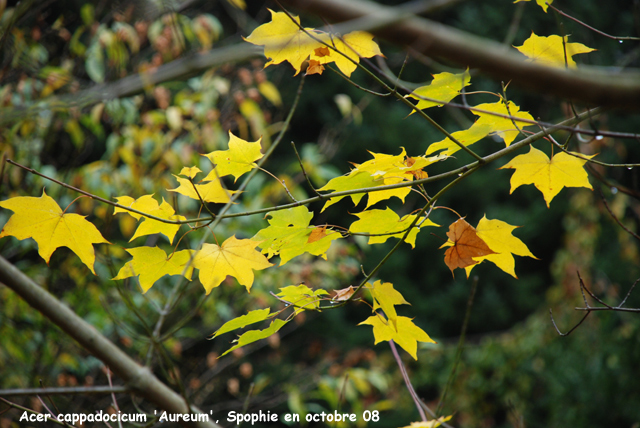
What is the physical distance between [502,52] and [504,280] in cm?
551

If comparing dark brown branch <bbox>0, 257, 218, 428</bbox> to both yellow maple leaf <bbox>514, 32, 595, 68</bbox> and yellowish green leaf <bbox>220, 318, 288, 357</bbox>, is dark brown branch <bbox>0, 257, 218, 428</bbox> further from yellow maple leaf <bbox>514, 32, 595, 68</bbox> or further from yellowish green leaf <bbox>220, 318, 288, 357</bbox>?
yellow maple leaf <bbox>514, 32, 595, 68</bbox>

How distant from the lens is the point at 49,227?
26.8 inches

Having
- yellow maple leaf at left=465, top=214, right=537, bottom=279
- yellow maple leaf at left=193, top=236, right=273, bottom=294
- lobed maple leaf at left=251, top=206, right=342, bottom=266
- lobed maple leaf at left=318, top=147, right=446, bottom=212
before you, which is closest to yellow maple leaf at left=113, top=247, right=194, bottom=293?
yellow maple leaf at left=193, top=236, right=273, bottom=294

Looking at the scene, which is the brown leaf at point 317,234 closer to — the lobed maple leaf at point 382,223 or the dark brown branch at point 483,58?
the lobed maple leaf at point 382,223

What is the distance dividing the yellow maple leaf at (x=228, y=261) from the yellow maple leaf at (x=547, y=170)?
1.51 ft

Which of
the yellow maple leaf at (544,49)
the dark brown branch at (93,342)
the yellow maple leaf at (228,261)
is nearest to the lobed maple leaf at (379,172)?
the yellow maple leaf at (228,261)

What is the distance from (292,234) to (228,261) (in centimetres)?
12

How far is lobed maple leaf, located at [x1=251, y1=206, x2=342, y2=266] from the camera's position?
0.67 m

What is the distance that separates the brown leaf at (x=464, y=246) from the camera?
26.8 inches

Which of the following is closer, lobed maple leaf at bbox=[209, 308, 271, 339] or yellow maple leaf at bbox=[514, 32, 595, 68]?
lobed maple leaf at bbox=[209, 308, 271, 339]

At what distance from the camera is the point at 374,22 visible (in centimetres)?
26

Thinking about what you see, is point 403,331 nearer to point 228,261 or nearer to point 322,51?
point 228,261

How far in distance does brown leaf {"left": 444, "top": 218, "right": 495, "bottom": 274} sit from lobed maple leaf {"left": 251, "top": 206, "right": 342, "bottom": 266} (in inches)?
7.6

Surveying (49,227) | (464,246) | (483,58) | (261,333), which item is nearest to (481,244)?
(464,246)
